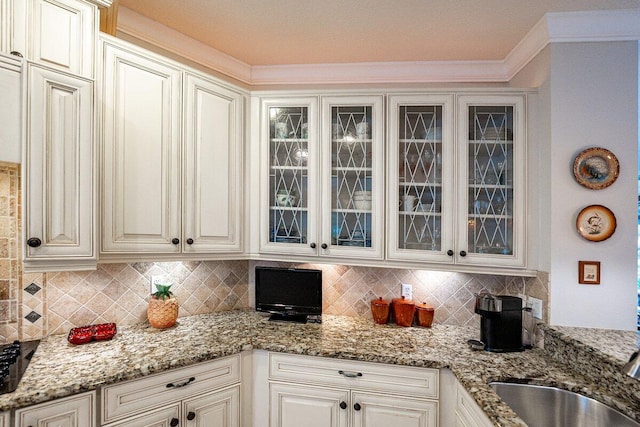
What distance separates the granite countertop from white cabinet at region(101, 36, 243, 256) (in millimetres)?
475

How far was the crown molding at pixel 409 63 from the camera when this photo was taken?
197cm

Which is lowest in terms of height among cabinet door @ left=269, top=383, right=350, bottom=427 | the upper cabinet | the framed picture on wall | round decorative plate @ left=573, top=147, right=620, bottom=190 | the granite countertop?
cabinet door @ left=269, top=383, right=350, bottom=427

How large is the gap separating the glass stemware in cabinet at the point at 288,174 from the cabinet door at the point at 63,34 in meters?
1.06

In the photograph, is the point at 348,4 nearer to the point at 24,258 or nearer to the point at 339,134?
the point at 339,134

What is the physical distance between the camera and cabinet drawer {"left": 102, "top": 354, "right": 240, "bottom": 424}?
5.32 ft

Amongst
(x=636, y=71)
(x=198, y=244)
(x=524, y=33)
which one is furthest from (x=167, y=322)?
(x=636, y=71)

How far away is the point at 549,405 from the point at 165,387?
171 centimetres

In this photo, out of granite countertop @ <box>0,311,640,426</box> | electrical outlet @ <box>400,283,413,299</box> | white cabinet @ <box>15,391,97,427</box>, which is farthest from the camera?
electrical outlet @ <box>400,283,413,299</box>

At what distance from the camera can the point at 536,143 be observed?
7.14 ft

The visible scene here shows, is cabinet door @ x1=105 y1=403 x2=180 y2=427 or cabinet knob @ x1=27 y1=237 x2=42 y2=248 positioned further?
cabinet door @ x1=105 y1=403 x2=180 y2=427

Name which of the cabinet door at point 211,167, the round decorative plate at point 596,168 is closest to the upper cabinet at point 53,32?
the cabinet door at point 211,167

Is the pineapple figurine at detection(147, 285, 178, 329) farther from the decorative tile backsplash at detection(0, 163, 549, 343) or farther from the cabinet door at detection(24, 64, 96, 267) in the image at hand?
the cabinet door at detection(24, 64, 96, 267)

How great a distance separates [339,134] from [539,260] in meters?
1.36

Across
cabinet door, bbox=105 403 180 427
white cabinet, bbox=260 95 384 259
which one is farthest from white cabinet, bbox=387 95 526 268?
cabinet door, bbox=105 403 180 427
